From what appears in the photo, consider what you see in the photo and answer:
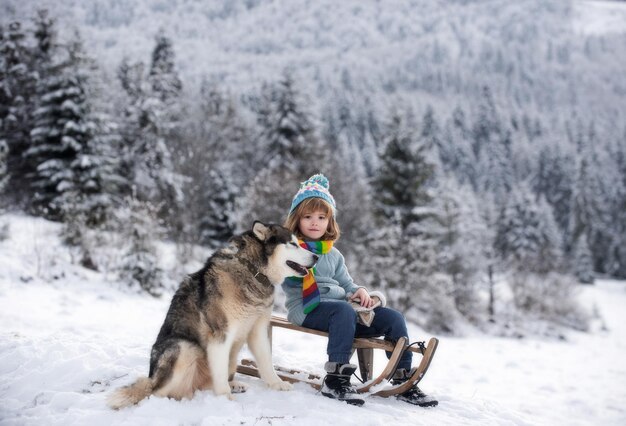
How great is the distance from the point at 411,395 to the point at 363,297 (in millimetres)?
986

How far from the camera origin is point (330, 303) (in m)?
3.99

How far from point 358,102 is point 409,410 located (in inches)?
3331

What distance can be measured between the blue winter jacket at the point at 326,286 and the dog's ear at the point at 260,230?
2.54 feet

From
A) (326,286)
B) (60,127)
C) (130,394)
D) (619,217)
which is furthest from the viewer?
(619,217)

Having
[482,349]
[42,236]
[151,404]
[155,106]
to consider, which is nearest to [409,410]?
[151,404]

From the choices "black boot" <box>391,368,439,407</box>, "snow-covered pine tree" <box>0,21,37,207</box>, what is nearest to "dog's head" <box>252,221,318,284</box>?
"black boot" <box>391,368,439,407</box>

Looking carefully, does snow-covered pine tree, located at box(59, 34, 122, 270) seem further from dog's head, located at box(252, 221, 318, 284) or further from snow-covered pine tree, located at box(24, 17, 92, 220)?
dog's head, located at box(252, 221, 318, 284)

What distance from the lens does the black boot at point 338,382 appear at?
3773 mm

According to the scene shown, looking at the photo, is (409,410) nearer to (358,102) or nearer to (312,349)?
(312,349)

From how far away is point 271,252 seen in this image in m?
3.61

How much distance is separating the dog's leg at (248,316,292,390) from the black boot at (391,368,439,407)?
1.04 metres

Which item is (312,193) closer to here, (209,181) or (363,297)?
(363,297)

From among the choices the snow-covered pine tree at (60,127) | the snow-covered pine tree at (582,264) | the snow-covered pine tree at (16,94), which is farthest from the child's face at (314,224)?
the snow-covered pine tree at (582,264)

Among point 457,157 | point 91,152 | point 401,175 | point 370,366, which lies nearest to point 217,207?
point 91,152
